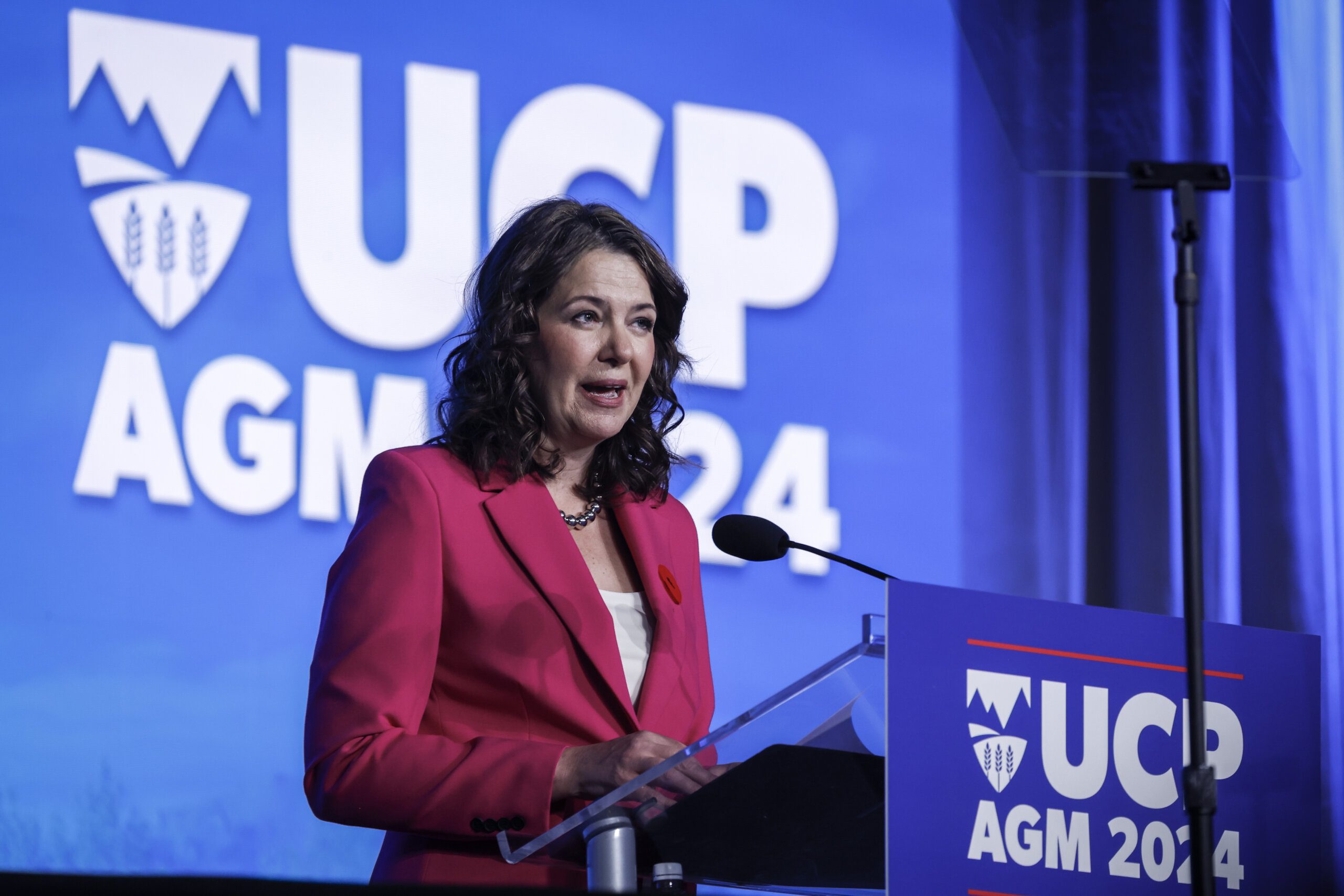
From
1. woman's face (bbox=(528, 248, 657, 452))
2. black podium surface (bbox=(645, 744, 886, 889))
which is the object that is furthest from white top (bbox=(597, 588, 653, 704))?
black podium surface (bbox=(645, 744, 886, 889))

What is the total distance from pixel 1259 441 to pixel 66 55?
310cm

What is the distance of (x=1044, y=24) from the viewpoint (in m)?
1.83

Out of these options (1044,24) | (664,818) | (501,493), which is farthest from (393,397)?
(664,818)

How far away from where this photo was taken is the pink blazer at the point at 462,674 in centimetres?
154

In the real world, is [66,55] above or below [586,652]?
above

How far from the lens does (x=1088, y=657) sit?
1444mm

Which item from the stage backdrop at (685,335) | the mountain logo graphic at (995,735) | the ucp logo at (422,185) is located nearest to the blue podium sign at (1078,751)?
the mountain logo graphic at (995,735)

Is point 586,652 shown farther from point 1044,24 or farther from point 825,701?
point 1044,24

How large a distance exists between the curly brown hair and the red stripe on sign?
738 millimetres

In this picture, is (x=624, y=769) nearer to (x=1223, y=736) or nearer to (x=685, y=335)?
(x=1223, y=736)

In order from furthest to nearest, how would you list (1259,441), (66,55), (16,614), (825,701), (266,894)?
(1259,441), (66,55), (16,614), (825,701), (266,894)

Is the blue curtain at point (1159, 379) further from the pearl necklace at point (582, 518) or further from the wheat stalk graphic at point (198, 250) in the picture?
the pearl necklace at point (582, 518)

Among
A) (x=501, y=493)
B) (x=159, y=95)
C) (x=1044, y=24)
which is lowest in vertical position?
(x=501, y=493)

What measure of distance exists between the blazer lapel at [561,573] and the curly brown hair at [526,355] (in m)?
0.06
